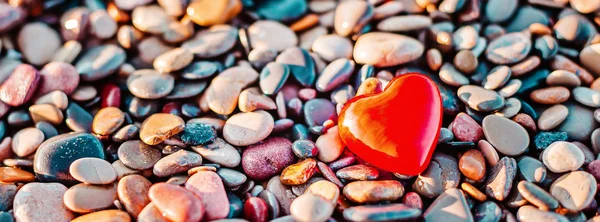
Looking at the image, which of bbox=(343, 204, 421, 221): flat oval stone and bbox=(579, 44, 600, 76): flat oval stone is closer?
bbox=(343, 204, 421, 221): flat oval stone

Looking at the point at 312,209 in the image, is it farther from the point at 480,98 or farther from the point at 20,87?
the point at 20,87

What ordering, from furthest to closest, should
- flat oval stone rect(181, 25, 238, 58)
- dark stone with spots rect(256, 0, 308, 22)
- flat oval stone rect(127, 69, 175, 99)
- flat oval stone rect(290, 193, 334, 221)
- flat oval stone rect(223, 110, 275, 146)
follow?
1. dark stone with spots rect(256, 0, 308, 22)
2. flat oval stone rect(181, 25, 238, 58)
3. flat oval stone rect(127, 69, 175, 99)
4. flat oval stone rect(223, 110, 275, 146)
5. flat oval stone rect(290, 193, 334, 221)

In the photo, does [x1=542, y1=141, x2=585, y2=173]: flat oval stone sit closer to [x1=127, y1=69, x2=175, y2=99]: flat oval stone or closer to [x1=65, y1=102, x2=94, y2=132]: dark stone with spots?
[x1=127, y1=69, x2=175, y2=99]: flat oval stone

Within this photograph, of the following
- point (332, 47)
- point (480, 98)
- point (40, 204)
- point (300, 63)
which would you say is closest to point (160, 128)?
point (40, 204)

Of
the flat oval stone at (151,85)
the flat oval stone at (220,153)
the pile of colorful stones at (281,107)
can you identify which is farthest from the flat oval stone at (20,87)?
the flat oval stone at (220,153)

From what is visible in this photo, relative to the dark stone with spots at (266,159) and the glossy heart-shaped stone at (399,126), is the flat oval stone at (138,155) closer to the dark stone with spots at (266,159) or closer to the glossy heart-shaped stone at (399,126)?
the dark stone with spots at (266,159)

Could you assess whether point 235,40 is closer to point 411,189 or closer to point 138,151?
point 138,151

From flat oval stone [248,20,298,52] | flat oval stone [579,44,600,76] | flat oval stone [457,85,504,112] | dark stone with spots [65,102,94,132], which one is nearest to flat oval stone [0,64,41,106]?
dark stone with spots [65,102,94,132]
